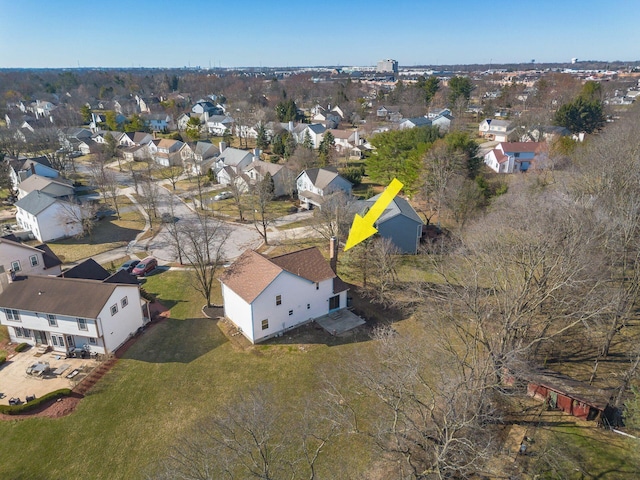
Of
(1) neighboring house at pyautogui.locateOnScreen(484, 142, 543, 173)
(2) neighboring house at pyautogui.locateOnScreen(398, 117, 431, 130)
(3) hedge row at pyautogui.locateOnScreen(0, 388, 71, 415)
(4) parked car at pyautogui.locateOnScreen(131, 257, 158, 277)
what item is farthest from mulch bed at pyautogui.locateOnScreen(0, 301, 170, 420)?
(2) neighboring house at pyautogui.locateOnScreen(398, 117, 431, 130)

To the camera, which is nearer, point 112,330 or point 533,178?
point 112,330

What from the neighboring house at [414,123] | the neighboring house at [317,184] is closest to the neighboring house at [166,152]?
the neighboring house at [317,184]

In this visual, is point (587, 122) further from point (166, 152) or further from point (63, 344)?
point (63, 344)

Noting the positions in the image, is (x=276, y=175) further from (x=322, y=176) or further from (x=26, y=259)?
(x=26, y=259)

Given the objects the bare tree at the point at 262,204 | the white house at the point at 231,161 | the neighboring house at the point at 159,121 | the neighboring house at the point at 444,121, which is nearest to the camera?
the bare tree at the point at 262,204

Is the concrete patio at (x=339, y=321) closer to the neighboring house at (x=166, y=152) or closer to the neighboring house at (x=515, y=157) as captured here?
the neighboring house at (x=515, y=157)

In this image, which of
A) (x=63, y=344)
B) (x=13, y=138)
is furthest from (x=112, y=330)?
(x=13, y=138)
